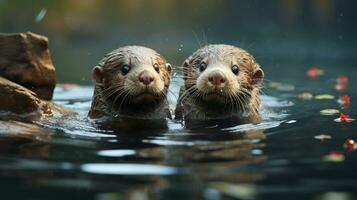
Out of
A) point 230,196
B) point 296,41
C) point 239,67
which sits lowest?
point 230,196

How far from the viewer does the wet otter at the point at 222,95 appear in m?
8.52

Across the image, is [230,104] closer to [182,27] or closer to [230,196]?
[230,196]

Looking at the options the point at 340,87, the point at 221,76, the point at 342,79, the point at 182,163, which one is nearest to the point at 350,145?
the point at 182,163

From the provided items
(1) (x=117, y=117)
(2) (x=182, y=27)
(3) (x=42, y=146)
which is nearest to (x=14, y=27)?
(2) (x=182, y=27)

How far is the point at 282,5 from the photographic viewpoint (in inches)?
811

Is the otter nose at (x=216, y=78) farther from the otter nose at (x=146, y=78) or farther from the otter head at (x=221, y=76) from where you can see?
the otter nose at (x=146, y=78)

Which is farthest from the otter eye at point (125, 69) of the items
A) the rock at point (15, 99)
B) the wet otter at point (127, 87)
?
the rock at point (15, 99)

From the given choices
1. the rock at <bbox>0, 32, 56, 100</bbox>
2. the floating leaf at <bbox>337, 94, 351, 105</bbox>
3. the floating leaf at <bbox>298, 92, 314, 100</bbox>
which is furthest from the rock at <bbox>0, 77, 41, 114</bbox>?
the floating leaf at <bbox>298, 92, 314, 100</bbox>

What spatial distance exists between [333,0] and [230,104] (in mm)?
11415

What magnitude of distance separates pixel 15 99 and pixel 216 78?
7.79ft

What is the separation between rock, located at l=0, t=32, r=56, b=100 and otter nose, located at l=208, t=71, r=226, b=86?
2566mm

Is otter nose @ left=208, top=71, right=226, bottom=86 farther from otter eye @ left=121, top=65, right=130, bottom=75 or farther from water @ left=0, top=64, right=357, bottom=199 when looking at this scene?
otter eye @ left=121, top=65, right=130, bottom=75

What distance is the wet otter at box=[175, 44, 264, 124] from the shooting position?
8516 mm

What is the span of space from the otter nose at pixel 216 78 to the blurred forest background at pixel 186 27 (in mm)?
6582
